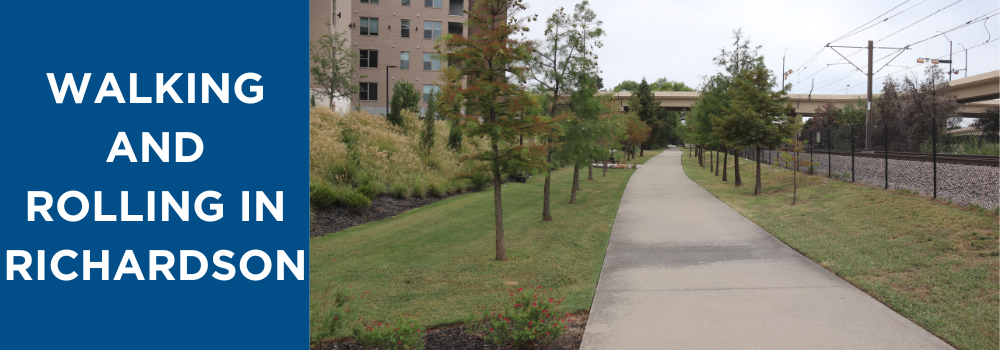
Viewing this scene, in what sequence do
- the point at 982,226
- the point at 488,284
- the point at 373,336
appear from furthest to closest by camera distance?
the point at 982,226 < the point at 488,284 < the point at 373,336

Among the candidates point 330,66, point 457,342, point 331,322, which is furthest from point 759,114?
point 330,66

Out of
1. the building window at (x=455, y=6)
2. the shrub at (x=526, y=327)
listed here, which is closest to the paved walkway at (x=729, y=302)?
the shrub at (x=526, y=327)

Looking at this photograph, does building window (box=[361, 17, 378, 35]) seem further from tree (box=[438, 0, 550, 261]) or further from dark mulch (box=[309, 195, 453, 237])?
tree (box=[438, 0, 550, 261])

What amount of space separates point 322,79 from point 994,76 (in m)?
49.7

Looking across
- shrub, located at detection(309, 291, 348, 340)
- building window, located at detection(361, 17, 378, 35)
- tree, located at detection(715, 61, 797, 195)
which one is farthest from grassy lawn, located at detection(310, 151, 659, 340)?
building window, located at detection(361, 17, 378, 35)

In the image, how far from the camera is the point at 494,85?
952cm

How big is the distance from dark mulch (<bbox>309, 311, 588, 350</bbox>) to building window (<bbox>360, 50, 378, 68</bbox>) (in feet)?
138

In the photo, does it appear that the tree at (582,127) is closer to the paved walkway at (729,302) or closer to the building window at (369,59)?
the paved walkway at (729,302)

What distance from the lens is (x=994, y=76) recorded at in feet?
153

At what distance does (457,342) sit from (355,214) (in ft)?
35.9

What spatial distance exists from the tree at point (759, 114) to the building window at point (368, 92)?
30.8 meters

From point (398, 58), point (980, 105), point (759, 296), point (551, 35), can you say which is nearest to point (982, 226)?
point (759, 296)
